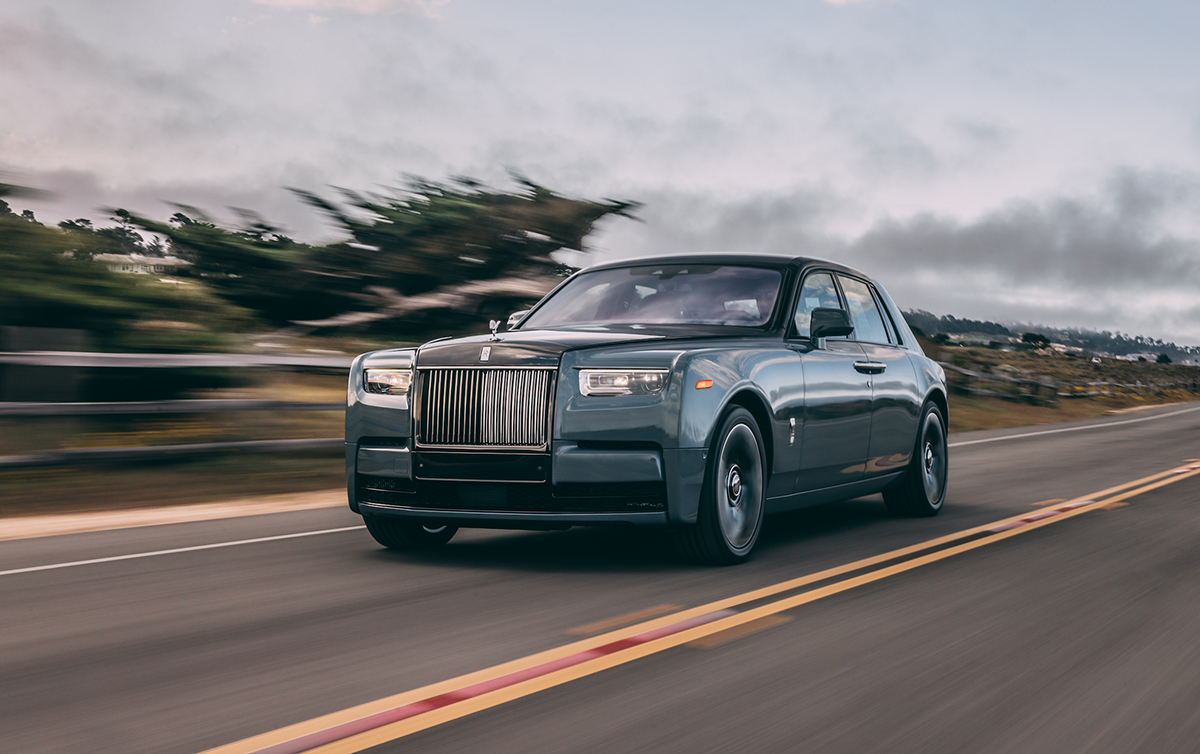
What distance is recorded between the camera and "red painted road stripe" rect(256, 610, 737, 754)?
12.2ft

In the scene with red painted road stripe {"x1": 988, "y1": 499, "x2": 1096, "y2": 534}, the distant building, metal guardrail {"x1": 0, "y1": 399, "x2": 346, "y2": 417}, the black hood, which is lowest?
red painted road stripe {"x1": 988, "y1": 499, "x2": 1096, "y2": 534}

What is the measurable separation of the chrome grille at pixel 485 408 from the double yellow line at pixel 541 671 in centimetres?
146

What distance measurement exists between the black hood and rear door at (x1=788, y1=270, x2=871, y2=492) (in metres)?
1.32

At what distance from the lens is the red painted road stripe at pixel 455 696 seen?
371 centimetres

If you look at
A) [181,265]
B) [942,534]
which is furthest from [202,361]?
[942,534]

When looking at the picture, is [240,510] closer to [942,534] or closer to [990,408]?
[942,534]

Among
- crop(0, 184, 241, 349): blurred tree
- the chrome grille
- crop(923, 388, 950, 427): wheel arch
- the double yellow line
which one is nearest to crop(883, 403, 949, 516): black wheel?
crop(923, 388, 950, 427): wheel arch

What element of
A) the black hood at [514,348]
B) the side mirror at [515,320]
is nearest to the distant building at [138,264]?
the side mirror at [515,320]

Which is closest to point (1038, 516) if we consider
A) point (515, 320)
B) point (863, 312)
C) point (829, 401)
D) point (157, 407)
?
point (863, 312)

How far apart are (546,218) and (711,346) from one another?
1829 centimetres

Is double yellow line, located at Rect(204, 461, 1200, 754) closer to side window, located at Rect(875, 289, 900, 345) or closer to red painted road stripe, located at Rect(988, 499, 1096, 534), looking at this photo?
red painted road stripe, located at Rect(988, 499, 1096, 534)

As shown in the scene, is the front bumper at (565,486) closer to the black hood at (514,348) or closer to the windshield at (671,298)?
the black hood at (514,348)

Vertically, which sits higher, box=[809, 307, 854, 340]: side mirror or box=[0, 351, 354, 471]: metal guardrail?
box=[809, 307, 854, 340]: side mirror

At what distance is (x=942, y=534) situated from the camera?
8734mm
